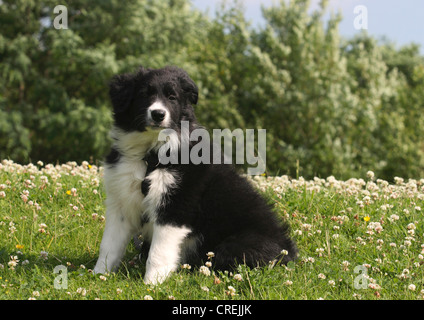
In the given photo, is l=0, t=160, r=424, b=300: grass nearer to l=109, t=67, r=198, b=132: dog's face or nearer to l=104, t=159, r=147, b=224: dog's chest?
l=104, t=159, r=147, b=224: dog's chest

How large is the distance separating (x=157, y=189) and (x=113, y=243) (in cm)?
71

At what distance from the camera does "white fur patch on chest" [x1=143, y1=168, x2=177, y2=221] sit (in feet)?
13.9

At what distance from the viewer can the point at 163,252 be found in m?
4.12

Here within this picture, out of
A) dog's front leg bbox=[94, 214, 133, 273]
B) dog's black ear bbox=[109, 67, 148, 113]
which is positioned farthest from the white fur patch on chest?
dog's black ear bbox=[109, 67, 148, 113]

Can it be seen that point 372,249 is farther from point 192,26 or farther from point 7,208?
point 192,26

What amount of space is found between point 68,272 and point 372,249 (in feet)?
9.78

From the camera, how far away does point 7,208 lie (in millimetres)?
6020

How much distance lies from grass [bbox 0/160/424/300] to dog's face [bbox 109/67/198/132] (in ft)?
4.47

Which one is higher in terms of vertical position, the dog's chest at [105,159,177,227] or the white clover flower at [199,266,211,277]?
the dog's chest at [105,159,177,227]

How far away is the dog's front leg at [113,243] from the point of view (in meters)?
4.46

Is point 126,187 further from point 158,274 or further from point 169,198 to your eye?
point 158,274
